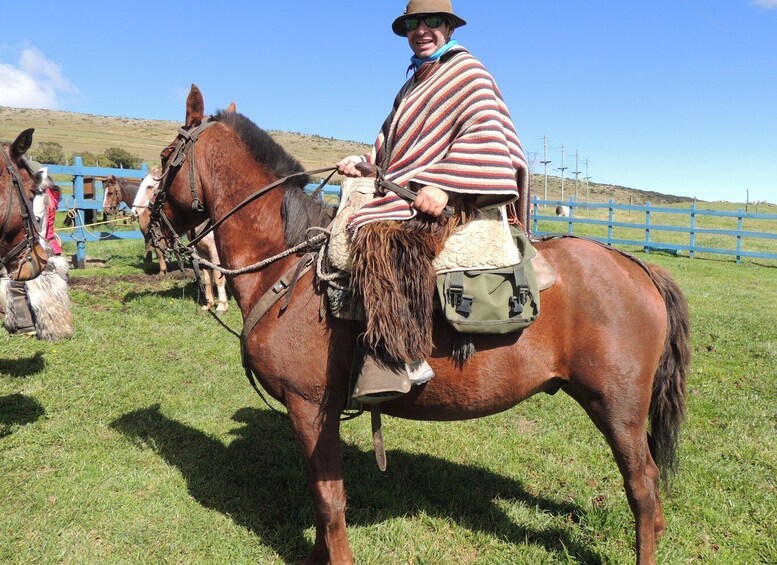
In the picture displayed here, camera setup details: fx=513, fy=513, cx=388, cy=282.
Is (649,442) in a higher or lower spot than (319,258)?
lower

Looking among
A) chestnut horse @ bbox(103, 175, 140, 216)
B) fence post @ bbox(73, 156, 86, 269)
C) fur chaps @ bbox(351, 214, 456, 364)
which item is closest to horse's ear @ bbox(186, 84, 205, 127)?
fur chaps @ bbox(351, 214, 456, 364)

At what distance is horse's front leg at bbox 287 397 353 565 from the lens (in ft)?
9.63

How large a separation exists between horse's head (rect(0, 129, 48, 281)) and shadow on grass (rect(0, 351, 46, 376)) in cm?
246

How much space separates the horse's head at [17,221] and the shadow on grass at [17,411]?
1707 millimetres

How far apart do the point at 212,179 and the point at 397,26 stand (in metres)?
1.43

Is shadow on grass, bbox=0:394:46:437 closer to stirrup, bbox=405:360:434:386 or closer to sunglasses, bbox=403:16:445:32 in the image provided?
stirrup, bbox=405:360:434:386

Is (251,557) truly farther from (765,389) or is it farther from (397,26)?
(765,389)

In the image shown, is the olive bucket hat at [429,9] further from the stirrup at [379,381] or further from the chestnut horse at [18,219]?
the chestnut horse at [18,219]

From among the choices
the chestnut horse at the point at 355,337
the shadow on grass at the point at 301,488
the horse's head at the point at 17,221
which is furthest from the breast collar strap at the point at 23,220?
the shadow on grass at the point at 301,488

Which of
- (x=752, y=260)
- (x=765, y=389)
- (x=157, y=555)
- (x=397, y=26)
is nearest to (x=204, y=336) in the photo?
(x=157, y=555)

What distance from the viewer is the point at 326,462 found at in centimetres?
296

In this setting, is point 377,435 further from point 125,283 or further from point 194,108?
point 125,283

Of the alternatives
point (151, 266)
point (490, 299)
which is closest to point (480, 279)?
point (490, 299)

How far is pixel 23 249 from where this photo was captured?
3.84 metres
